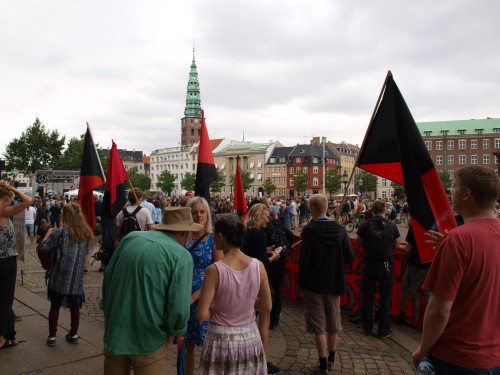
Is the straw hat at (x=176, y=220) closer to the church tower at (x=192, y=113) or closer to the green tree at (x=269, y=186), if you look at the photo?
the green tree at (x=269, y=186)

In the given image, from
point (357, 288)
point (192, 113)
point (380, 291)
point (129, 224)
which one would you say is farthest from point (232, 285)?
point (192, 113)

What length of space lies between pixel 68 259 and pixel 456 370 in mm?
4201

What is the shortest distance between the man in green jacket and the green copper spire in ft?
375

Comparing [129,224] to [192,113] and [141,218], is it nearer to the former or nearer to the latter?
[141,218]

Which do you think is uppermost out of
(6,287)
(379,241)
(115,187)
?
(115,187)

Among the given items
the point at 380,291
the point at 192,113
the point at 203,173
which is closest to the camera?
the point at 380,291

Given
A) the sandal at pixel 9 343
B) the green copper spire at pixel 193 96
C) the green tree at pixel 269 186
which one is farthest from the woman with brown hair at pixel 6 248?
the green copper spire at pixel 193 96

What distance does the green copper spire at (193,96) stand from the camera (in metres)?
114

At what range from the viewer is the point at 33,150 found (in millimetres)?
57469

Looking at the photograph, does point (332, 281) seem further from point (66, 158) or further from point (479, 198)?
point (66, 158)

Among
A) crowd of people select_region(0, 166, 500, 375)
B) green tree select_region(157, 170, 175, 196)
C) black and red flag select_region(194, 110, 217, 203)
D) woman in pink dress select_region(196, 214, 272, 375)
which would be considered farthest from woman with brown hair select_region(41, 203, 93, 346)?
green tree select_region(157, 170, 175, 196)

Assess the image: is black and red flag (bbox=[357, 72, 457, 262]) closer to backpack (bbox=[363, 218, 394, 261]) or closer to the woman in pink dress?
backpack (bbox=[363, 218, 394, 261])

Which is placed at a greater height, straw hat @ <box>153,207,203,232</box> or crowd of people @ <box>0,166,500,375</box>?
straw hat @ <box>153,207,203,232</box>

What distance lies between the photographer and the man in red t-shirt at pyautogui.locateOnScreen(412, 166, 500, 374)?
6.79 ft
